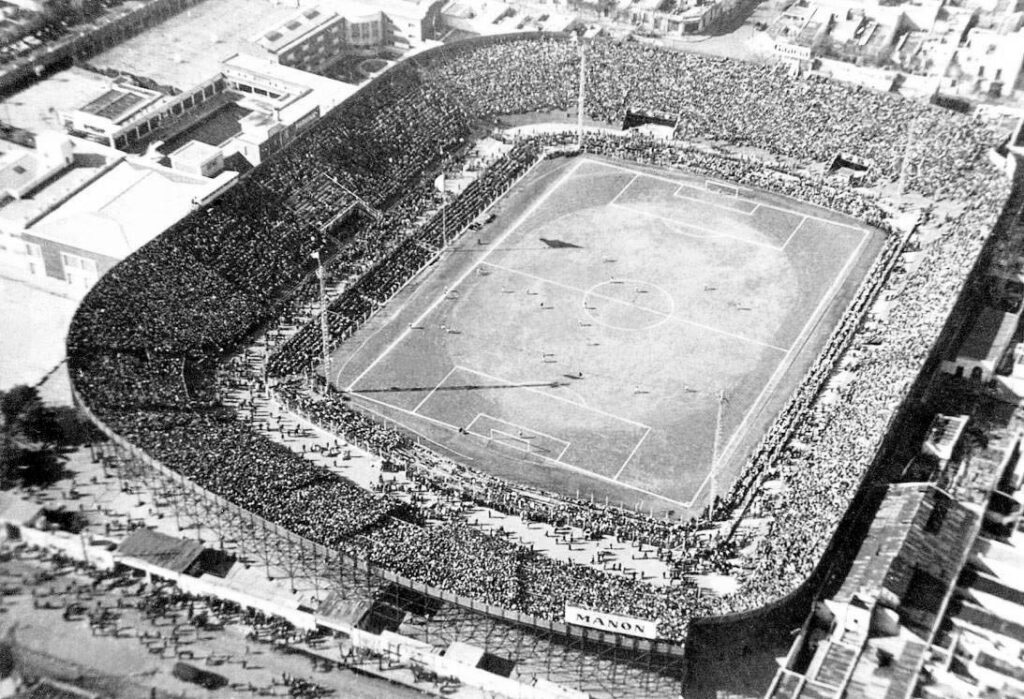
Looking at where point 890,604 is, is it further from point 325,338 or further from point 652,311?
point 325,338

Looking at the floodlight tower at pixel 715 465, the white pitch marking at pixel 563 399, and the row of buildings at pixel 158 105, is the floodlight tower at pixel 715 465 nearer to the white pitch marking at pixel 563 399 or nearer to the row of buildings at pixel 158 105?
the white pitch marking at pixel 563 399

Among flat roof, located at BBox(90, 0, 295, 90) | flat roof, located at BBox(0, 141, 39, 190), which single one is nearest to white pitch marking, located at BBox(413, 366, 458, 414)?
flat roof, located at BBox(0, 141, 39, 190)

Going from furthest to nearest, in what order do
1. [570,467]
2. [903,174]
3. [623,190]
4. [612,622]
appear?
[623,190], [903,174], [570,467], [612,622]

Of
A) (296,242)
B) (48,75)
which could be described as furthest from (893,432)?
(48,75)

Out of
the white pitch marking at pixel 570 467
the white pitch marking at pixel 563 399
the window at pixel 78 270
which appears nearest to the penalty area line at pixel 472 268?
the white pitch marking at pixel 570 467

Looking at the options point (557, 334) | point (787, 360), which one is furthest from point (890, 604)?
→ point (557, 334)

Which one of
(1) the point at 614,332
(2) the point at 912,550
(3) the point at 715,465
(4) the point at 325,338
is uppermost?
(2) the point at 912,550

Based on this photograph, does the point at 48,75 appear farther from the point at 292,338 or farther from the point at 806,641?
the point at 806,641
